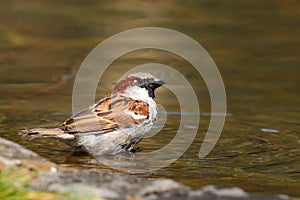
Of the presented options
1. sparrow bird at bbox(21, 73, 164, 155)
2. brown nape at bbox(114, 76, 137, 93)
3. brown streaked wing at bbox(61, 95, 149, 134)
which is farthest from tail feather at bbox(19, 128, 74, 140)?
brown nape at bbox(114, 76, 137, 93)

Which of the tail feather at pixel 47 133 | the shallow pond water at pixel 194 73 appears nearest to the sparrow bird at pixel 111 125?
the tail feather at pixel 47 133

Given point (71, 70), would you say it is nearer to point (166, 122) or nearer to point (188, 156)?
point (166, 122)

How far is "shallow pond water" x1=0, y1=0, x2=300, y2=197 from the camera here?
20.9 ft

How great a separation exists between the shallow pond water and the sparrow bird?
18cm

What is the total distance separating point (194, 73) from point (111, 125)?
362cm

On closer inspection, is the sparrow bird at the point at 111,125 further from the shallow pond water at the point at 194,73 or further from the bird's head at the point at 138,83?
the shallow pond water at the point at 194,73

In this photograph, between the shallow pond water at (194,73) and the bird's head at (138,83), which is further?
the bird's head at (138,83)

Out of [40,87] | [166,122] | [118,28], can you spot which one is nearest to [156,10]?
[118,28]

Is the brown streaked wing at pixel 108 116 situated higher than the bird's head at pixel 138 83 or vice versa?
the bird's head at pixel 138 83

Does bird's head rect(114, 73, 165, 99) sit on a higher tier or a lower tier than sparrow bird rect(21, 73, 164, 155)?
higher

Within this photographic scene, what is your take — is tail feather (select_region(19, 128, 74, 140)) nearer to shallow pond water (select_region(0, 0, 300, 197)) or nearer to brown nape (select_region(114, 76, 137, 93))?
shallow pond water (select_region(0, 0, 300, 197))

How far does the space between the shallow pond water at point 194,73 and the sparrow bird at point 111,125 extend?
182 millimetres

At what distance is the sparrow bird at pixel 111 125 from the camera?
22.2 ft

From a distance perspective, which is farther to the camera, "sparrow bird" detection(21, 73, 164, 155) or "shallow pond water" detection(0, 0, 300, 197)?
"sparrow bird" detection(21, 73, 164, 155)
